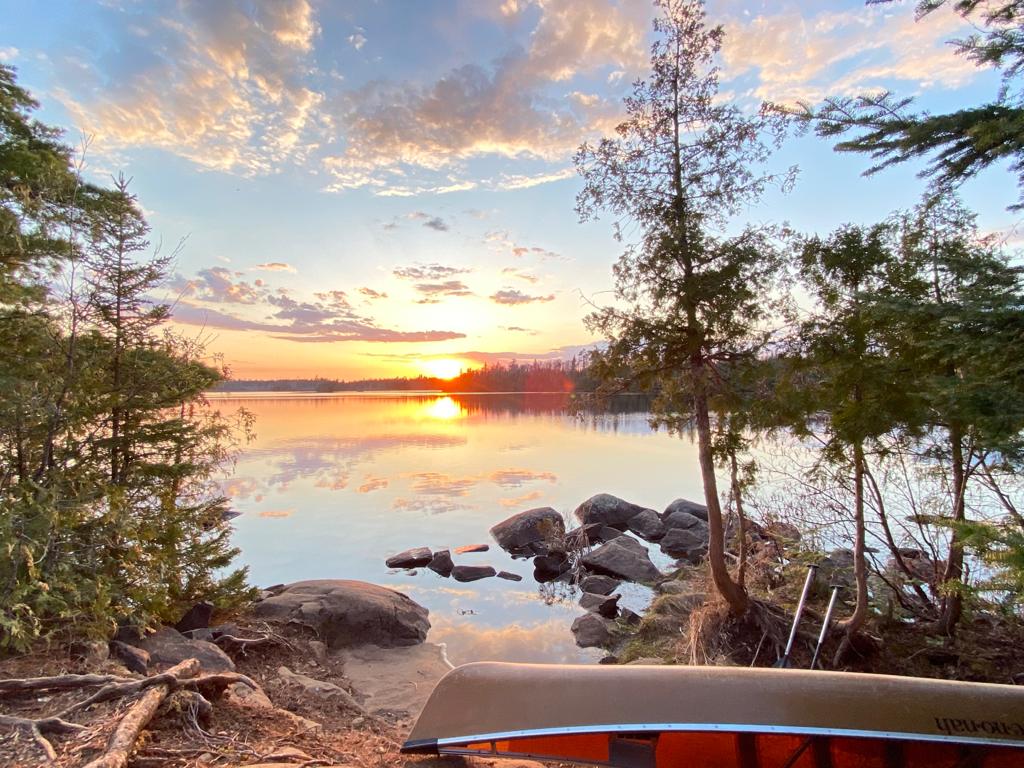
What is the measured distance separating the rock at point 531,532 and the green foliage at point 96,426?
9.51 meters

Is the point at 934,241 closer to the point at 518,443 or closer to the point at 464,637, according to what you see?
the point at 464,637

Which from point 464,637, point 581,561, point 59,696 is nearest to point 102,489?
point 59,696

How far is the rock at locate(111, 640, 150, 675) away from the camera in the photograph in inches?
198

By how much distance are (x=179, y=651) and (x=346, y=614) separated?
149 inches

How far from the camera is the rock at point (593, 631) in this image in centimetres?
995

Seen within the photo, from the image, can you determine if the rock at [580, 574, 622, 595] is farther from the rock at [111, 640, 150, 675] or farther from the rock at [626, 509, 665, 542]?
the rock at [111, 640, 150, 675]

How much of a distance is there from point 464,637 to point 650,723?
7648 millimetres

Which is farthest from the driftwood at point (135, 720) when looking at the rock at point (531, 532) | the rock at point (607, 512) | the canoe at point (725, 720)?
the rock at point (607, 512)

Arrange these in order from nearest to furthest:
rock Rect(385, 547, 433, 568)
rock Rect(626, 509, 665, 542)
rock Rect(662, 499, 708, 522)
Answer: rock Rect(385, 547, 433, 568)
rock Rect(626, 509, 665, 542)
rock Rect(662, 499, 708, 522)

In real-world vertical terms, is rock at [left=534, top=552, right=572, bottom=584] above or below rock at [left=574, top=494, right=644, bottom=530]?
below

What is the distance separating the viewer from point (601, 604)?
1166 centimetres

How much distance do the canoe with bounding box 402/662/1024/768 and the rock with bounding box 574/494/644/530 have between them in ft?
48.2

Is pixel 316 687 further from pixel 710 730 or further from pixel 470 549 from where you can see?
pixel 470 549

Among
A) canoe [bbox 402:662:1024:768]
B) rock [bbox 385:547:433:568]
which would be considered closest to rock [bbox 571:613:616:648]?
rock [bbox 385:547:433:568]
